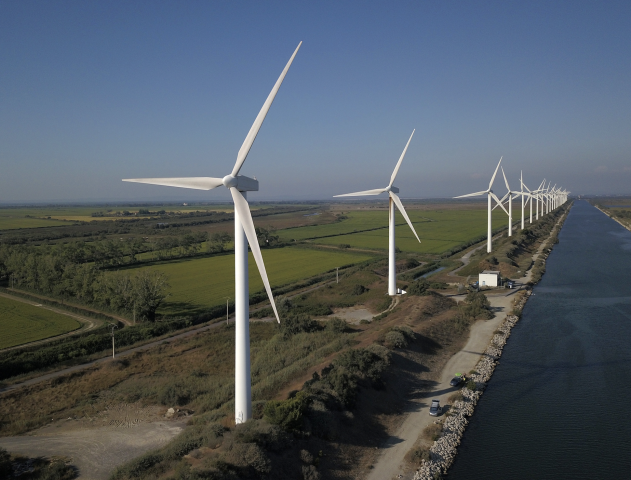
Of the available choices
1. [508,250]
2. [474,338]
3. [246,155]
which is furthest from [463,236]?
[246,155]

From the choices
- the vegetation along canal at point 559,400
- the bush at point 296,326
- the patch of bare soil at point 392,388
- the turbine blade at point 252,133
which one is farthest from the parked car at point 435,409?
the bush at point 296,326

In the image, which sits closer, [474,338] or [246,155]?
[246,155]

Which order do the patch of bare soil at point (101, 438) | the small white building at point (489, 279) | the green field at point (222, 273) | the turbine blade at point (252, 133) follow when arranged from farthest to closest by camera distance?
the small white building at point (489, 279) < the green field at point (222, 273) < the patch of bare soil at point (101, 438) < the turbine blade at point (252, 133)

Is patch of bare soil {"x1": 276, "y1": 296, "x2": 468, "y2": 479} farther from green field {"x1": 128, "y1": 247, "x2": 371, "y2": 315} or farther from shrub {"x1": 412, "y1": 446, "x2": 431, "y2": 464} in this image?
green field {"x1": 128, "y1": 247, "x2": 371, "y2": 315}

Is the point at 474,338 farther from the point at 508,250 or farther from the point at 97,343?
the point at 508,250

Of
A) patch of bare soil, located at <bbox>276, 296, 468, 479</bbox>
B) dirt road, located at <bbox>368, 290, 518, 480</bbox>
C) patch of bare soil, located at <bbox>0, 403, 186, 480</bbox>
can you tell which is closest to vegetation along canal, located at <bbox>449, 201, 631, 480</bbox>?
dirt road, located at <bbox>368, 290, 518, 480</bbox>

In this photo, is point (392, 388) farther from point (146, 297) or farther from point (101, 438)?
point (146, 297)

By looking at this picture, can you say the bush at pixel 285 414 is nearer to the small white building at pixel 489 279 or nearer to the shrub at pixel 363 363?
the shrub at pixel 363 363
